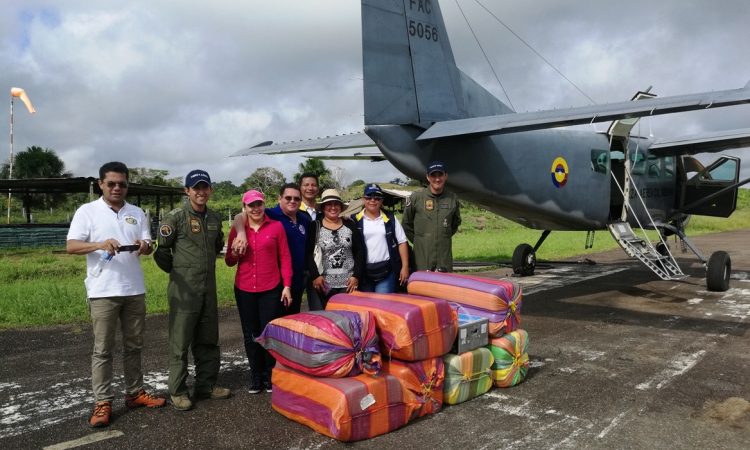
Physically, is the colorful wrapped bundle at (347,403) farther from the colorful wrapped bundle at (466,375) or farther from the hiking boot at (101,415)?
the hiking boot at (101,415)

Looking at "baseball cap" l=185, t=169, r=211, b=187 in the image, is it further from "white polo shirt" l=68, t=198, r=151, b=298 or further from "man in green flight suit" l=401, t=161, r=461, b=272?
"man in green flight suit" l=401, t=161, r=461, b=272

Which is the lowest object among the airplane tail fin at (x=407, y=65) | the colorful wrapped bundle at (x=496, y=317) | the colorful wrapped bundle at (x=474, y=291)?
the colorful wrapped bundle at (x=496, y=317)

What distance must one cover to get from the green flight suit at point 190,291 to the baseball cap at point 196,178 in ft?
0.71

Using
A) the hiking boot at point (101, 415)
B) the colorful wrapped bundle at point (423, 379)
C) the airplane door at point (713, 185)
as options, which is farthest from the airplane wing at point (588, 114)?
the airplane door at point (713, 185)

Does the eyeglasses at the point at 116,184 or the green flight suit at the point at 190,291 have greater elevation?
the eyeglasses at the point at 116,184

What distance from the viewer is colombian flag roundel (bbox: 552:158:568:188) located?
9.10 metres

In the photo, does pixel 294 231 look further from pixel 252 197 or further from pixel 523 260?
pixel 523 260

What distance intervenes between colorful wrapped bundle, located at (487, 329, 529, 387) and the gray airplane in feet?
8.98

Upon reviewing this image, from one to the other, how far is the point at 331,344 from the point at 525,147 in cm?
609

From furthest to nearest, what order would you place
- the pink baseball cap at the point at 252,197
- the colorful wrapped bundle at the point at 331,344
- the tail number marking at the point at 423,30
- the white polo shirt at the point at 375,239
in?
1. the tail number marking at the point at 423,30
2. the white polo shirt at the point at 375,239
3. the pink baseball cap at the point at 252,197
4. the colorful wrapped bundle at the point at 331,344

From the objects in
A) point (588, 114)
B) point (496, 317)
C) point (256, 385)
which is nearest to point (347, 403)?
point (256, 385)

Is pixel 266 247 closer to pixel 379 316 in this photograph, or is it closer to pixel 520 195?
pixel 379 316

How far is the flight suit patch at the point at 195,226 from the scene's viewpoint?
4209 mm

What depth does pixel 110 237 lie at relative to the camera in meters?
3.92
